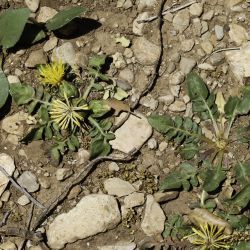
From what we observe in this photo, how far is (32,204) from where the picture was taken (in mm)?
4645

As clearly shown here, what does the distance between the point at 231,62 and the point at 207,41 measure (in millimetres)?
284

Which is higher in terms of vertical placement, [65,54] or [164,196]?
[65,54]

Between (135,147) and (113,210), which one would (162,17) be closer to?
(135,147)

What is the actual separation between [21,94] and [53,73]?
356 millimetres

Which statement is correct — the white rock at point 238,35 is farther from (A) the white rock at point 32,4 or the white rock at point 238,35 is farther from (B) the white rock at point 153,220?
(A) the white rock at point 32,4

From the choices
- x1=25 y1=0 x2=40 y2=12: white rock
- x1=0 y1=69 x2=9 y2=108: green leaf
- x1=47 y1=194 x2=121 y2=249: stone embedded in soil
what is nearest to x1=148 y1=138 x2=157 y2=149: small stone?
x1=47 y1=194 x2=121 y2=249: stone embedded in soil

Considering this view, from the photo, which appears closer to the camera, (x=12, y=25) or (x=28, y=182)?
(x=12, y=25)

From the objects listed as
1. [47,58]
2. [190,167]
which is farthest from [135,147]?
[47,58]

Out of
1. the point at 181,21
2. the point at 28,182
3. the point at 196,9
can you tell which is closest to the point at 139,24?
the point at 181,21

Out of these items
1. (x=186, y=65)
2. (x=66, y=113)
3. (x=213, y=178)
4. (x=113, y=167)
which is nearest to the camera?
(x=66, y=113)

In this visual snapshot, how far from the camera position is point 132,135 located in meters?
4.74

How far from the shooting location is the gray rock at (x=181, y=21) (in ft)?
16.0

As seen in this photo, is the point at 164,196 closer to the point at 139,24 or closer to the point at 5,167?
the point at 5,167

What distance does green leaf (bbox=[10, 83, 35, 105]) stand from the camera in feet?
15.2
